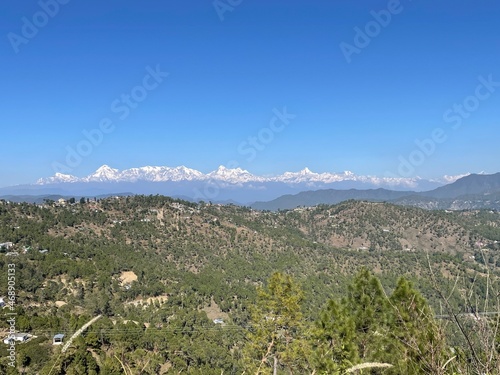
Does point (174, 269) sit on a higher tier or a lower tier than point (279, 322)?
lower

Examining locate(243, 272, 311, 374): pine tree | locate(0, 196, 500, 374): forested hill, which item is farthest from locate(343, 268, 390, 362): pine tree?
locate(243, 272, 311, 374): pine tree

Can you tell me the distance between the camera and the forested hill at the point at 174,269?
3174 centimetres

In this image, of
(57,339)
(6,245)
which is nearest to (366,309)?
(57,339)

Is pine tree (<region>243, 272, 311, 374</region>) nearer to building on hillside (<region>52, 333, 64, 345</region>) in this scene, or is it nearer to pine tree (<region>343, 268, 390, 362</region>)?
pine tree (<region>343, 268, 390, 362</region>)

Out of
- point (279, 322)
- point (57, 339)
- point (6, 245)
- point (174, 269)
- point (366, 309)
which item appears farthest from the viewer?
point (174, 269)

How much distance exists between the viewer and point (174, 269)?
73.9 metres

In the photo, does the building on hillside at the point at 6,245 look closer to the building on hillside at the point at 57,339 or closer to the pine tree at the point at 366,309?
the building on hillside at the point at 57,339

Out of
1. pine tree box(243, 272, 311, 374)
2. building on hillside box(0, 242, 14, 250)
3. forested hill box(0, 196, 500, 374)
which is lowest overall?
forested hill box(0, 196, 500, 374)

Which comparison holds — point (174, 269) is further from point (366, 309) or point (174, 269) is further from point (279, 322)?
point (366, 309)

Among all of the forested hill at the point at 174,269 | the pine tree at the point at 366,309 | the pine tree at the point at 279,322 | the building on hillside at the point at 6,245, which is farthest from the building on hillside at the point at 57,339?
the building on hillside at the point at 6,245

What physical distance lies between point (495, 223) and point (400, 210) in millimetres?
43107


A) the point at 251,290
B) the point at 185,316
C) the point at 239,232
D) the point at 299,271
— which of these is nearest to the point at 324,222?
the point at 239,232

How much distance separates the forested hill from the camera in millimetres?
31738

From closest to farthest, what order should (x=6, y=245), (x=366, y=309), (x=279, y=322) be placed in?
(x=279, y=322) < (x=366, y=309) < (x=6, y=245)
